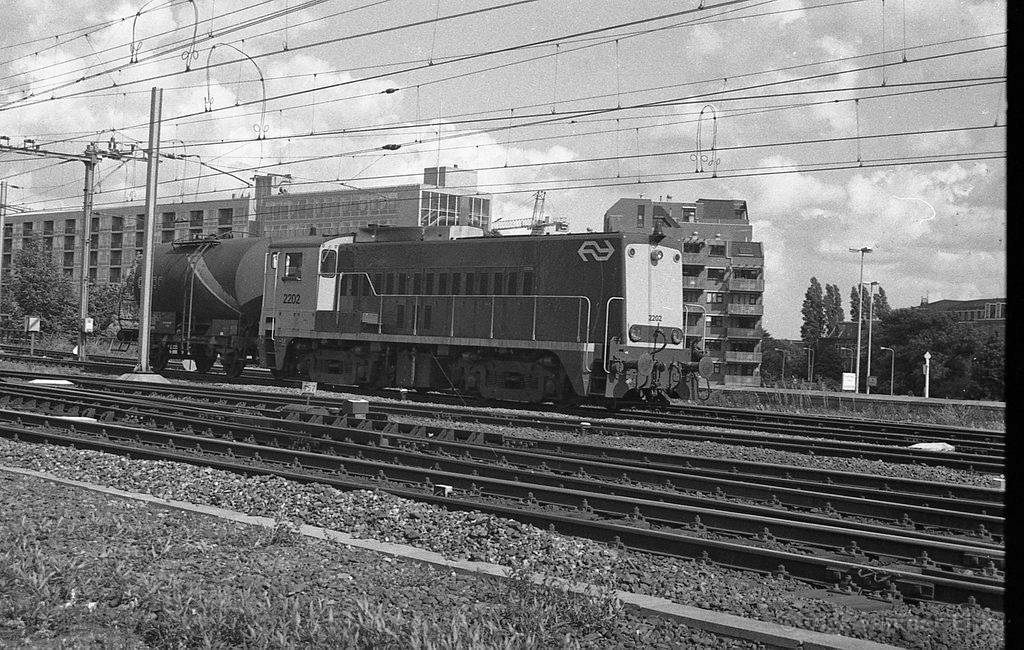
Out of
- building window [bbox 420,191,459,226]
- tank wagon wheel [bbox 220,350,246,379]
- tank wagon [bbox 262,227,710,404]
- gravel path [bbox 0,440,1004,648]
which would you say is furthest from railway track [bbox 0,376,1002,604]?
building window [bbox 420,191,459,226]

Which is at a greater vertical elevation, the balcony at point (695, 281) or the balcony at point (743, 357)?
the balcony at point (695, 281)

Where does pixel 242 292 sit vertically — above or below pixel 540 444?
above

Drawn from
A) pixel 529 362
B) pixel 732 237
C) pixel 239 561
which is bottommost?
pixel 239 561

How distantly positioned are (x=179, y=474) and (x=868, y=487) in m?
8.56

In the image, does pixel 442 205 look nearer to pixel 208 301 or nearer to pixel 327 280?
pixel 208 301

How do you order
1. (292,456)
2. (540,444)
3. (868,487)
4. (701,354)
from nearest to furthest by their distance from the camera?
1. (868,487)
2. (292,456)
3. (540,444)
4. (701,354)

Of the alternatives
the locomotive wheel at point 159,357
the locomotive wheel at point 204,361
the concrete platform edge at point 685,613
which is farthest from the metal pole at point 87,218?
the concrete platform edge at point 685,613

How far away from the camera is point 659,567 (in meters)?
7.88

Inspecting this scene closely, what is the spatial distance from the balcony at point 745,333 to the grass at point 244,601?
9218 centimetres

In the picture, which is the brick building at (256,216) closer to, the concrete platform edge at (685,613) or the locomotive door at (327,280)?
the locomotive door at (327,280)

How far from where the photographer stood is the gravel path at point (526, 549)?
6180 mm

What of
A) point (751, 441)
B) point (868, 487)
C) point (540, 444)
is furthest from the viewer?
point (751, 441)

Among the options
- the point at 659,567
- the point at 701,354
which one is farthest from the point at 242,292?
the point at 659,567

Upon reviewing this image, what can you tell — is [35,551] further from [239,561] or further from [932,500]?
[932,500]
